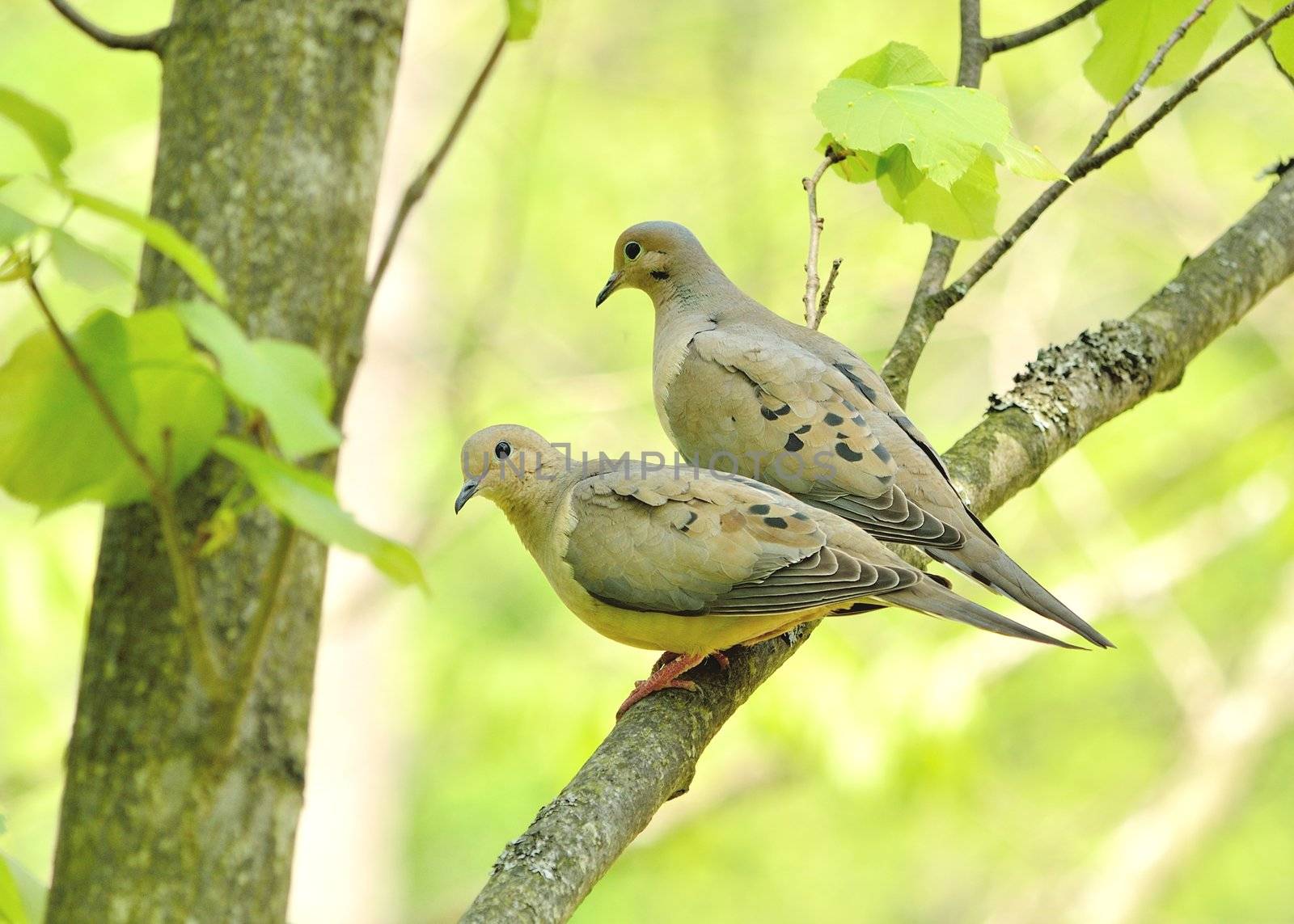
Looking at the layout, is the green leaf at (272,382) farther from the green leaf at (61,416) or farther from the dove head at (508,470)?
the dove head at (508,470)

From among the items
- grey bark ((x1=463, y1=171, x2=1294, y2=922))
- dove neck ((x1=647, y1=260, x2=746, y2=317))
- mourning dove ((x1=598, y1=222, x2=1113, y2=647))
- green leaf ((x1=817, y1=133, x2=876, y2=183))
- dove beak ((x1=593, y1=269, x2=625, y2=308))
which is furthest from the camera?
dove beak ((x1=593, y1=269, x2=625, y2=308))

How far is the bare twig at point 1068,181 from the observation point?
2.66 metres

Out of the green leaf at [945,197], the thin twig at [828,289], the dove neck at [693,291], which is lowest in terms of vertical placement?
the green leaf at [945,197]

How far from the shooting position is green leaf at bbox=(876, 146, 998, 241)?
2.66 m

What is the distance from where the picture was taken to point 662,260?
174 inches

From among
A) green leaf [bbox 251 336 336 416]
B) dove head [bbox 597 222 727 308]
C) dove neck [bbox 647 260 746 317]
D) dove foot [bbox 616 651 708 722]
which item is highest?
dove head [bbox 597 222 727 308]

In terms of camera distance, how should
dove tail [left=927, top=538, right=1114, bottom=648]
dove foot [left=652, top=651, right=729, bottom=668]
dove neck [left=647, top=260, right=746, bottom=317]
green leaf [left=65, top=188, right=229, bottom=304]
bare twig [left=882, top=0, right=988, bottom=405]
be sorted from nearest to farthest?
green leaf [left=65, top=188, right=229, bottom=304] → dove tail [left=927, top=538, right=1114, bottom=648] → dove foot [left=652, top=651, right=729, bottom=668] → bare twig [left=882, top=0, right=988, bottom=405] → dove neck [left=647, top=260, right=746, bottom=317]

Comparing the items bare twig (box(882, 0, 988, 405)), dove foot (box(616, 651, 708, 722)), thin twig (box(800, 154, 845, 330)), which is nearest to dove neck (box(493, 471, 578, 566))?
dove foot (box(616, 651, 708, 722))

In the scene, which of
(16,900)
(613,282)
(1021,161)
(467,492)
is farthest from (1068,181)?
(613,282)

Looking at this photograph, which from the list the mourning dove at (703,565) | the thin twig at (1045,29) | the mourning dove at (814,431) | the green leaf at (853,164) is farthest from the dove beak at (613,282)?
the thin twig at (1045,29)

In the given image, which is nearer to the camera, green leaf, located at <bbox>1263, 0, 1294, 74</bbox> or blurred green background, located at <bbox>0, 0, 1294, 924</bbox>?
green leaf, located at <bbox>1263, 0, 1294, 74</bbox>

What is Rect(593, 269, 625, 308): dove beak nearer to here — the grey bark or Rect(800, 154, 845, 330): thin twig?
Rect(800, 154, 845, 330): thin twig

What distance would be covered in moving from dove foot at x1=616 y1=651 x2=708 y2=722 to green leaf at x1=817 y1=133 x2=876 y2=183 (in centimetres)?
117

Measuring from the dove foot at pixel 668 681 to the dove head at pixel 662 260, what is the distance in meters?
1.73
